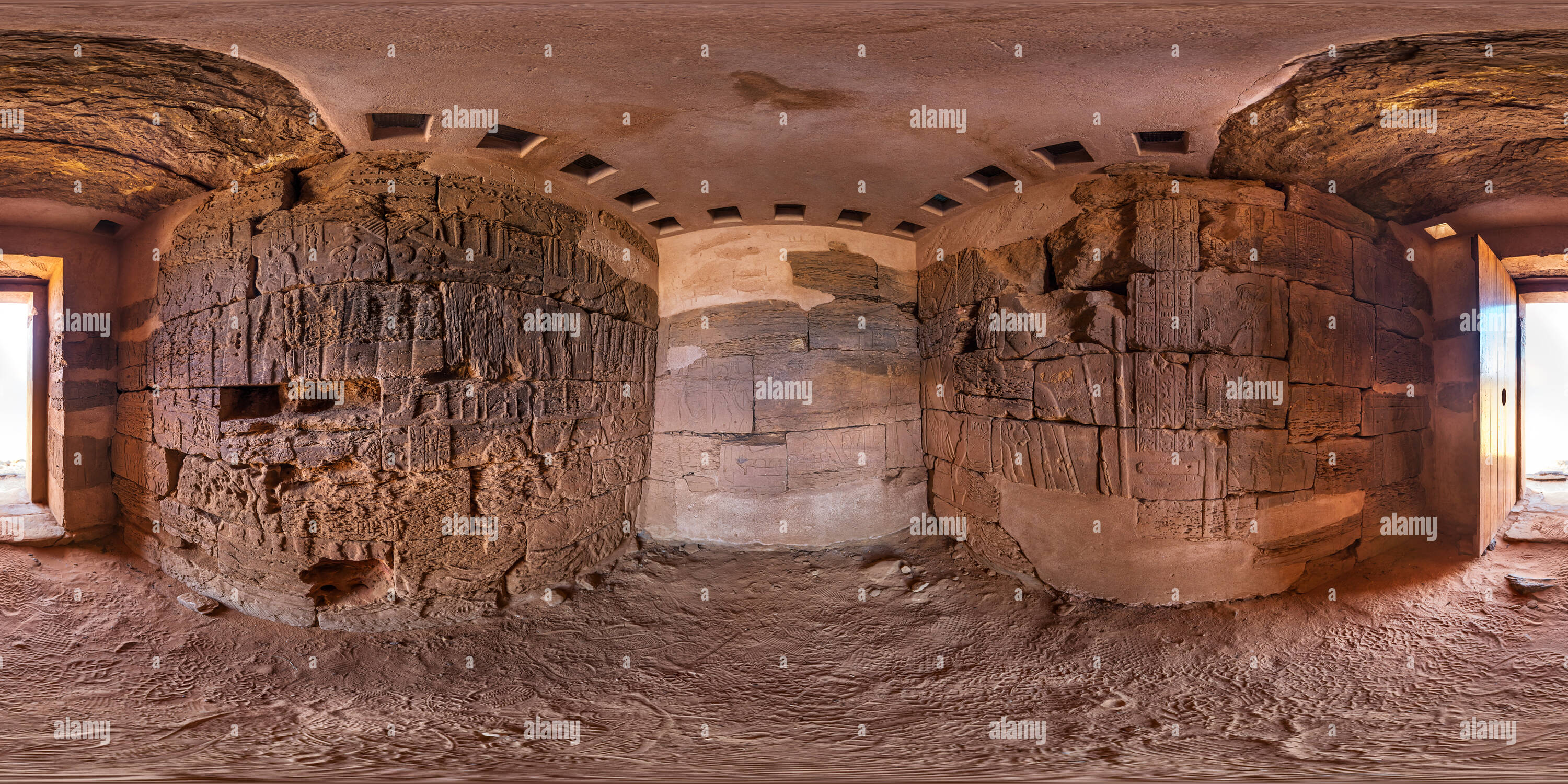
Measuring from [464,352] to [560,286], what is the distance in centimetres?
91

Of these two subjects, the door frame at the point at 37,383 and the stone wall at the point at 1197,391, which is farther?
the door frame at the point at 37,383

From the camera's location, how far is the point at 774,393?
5473mm

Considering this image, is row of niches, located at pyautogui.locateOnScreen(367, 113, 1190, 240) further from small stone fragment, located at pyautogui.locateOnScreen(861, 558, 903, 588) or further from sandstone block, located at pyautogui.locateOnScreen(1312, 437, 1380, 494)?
small stone fragment, located at pyautogui.locateOnScreen(861, 558, 903, 588)

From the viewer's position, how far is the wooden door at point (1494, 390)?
15.1 feet

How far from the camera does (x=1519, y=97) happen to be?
10.0 ft

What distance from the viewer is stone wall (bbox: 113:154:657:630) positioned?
374 cm

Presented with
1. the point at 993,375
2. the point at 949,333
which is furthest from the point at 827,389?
the point at 993,375

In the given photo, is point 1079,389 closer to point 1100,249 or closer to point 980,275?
point 1100,249

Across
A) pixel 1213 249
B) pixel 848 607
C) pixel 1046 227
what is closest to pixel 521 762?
pixel 848 607

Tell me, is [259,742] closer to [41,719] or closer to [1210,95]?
[41,719]

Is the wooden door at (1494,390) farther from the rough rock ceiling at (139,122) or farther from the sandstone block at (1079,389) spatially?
the rough rock ceiling at (139,122)

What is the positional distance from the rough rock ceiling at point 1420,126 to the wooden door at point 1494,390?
2.48ft

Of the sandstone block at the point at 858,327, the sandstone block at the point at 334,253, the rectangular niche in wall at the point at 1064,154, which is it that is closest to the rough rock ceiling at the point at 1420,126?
the rectangular niche in wall at the point at 1064,154

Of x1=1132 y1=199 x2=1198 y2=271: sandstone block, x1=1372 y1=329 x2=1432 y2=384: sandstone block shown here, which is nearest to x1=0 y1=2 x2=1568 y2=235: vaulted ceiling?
x1=1132 y1=199 x2=1198 y2=271: sandstone block
